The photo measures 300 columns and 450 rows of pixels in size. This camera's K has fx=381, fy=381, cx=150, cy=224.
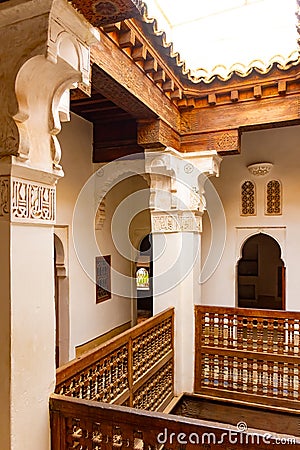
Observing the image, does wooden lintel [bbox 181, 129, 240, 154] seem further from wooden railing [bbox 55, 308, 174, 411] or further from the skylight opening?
wooden railing [bbox 55, 308, 174, 411]

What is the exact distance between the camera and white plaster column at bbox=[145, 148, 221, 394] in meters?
3.91

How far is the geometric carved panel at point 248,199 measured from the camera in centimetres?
488

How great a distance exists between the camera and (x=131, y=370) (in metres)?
2.82

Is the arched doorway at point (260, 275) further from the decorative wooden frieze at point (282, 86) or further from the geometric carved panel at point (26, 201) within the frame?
the geometric carved panel at point (26, 201)

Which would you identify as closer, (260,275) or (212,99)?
(212,99)

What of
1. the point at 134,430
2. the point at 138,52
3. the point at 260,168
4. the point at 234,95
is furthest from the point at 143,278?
the point at 134,430

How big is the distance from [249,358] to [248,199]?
6.72 ft

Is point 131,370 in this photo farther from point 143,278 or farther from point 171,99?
point 143,278

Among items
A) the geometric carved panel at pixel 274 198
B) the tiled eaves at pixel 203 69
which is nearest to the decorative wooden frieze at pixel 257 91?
the tiled eaves at pixel 203 69

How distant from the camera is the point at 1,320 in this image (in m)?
1.45

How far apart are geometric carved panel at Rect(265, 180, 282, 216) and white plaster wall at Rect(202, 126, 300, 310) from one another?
53mm

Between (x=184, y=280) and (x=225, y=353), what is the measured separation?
2.70 ft

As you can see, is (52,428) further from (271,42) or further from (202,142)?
(271,42)

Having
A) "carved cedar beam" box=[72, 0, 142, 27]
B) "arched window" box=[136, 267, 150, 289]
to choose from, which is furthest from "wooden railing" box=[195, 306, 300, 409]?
"arched window" box=[136, 267, 150, 289]
